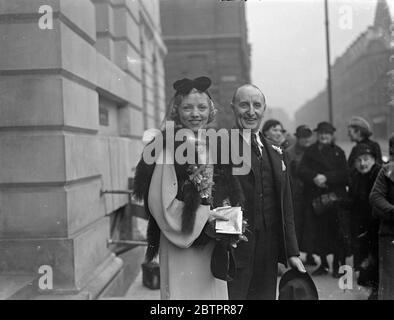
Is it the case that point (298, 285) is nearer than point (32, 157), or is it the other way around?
point (298, 285)

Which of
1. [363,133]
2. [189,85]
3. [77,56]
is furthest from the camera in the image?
[363,133]

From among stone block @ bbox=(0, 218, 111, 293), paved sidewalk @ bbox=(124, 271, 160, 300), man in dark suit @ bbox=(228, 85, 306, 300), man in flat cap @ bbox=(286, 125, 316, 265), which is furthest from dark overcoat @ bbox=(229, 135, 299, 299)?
man in flat cap @ bbox=(286, 125, 316, 265)

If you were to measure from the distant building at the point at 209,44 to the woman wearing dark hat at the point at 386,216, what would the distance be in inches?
68.5

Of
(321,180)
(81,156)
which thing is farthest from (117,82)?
(321,180)

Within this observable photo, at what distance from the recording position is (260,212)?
8.22ft

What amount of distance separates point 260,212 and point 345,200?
210 centimetres

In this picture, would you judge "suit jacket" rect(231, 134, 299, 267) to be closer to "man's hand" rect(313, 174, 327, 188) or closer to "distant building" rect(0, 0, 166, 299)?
"distant building" rect(0, 0, 166, 299)

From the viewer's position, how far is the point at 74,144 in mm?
3510

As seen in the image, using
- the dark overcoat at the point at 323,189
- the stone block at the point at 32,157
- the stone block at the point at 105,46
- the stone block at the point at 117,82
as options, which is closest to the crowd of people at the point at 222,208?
the dark overcoat at the point at 323,189

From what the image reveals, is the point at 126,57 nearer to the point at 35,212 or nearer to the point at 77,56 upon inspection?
the point at 77,56

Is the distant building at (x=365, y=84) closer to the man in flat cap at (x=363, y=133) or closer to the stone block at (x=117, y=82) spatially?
the man in flat cap at (x=363, y=133)

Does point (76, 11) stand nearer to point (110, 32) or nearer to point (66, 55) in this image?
point (66, 55)

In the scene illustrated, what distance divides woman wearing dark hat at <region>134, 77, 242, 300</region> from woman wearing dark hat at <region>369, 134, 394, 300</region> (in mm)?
1451
